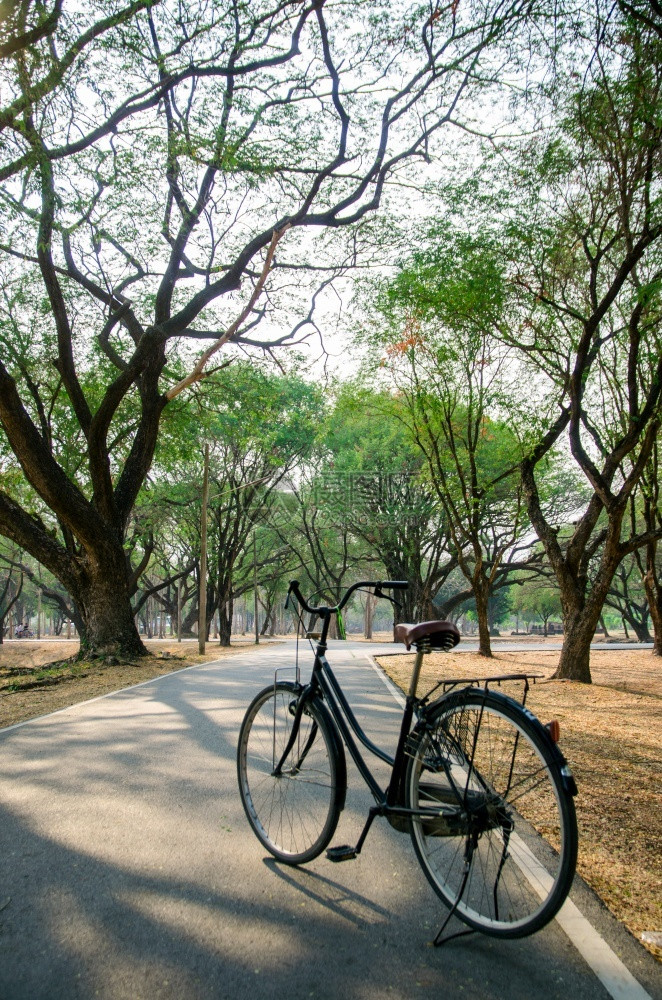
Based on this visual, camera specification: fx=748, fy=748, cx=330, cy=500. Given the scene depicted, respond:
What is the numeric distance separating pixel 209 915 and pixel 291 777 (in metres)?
0.84

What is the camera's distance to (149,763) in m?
5.58

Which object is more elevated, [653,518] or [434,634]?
[653,518]

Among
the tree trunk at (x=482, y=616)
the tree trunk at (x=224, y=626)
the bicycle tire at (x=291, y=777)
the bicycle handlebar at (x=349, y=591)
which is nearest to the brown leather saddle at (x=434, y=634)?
the bicycle handlebar at (x=349, y=591)

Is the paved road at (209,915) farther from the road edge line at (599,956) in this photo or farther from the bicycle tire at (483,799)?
the bicycle tire at (483,799)

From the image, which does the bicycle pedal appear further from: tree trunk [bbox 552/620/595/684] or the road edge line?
tree trunk [bbox 552/620/595/684]

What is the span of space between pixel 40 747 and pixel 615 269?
460 inches

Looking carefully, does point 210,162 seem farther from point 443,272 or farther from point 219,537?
point 219,537

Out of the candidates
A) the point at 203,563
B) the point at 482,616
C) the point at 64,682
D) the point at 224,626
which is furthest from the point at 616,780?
the point at 224,626

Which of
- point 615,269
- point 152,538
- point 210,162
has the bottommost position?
point 152,538

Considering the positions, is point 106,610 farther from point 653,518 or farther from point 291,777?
point 653,518

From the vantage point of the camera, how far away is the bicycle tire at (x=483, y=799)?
2588mm

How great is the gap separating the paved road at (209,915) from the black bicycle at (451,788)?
16 cm

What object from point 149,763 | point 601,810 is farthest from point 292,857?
point 149,763

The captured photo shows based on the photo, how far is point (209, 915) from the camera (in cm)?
288
